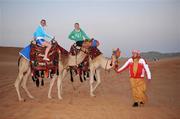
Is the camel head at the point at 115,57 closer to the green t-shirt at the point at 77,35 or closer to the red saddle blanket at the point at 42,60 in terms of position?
the green t-shirt at the point at 77,35

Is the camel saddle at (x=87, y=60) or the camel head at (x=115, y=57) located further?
the camel saddle at (x=87, y=60)

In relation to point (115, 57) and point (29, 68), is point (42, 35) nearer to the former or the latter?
point (29, 68)

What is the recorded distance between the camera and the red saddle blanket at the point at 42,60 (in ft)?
36.8

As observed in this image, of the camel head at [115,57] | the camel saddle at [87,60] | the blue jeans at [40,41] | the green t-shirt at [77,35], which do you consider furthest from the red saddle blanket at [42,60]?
the camel head at [115,57]

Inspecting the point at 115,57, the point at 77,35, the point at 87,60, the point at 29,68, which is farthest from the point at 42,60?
the point at 115,57

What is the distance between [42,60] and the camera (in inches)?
444

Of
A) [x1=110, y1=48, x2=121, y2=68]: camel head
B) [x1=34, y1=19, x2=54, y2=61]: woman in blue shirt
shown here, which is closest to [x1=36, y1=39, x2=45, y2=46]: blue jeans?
[x1=34, y1=19, x2=54, y2=61]: woman in blue shirt

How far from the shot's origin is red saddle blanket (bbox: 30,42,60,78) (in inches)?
441

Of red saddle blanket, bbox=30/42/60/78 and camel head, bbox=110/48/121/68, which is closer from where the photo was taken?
red saddle blanket, bbox=30/42/60/78

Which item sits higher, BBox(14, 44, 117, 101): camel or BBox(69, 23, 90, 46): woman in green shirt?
BBox(69, 23, 90, 46): woman in green shirt

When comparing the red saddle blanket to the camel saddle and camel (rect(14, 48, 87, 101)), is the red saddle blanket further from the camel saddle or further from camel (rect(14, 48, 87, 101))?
the camel saddle

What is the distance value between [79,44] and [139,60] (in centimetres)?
284

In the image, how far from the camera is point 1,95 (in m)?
12.6

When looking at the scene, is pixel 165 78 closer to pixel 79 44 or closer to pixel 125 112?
pixel 79 44
